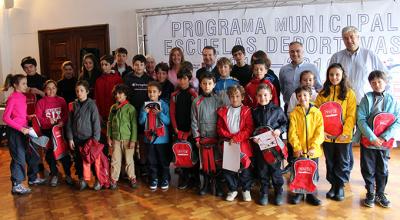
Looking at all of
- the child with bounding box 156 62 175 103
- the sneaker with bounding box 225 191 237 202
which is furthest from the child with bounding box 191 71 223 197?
the child with bounding box 156 62 175 103

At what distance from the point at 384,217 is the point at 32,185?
10.5 ft

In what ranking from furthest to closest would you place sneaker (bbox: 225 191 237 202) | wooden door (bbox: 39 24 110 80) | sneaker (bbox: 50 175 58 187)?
wooden door (bbox: 39 24 110 80) → sneaker (bbox: 50 175 58 187) → sneaker (bbox: 225 191 237 202)

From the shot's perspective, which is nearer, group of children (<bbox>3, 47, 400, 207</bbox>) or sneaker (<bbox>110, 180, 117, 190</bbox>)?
group of children (<bbox>3, 47, 400, 207</bbox>)

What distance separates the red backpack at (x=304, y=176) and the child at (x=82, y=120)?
70.2 inches

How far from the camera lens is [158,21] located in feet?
18.0

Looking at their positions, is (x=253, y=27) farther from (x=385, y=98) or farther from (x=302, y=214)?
(x=302, y=214)

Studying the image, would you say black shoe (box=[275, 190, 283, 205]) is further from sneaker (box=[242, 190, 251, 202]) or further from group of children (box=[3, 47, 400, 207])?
sneaker (box=[242, 190, 251, 202])

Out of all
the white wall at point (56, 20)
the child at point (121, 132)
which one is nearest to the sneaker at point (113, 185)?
the child at point (121, 132)

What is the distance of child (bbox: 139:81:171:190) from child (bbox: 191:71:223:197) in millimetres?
327

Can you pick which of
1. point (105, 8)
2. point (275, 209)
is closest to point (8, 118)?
point (275, 209)

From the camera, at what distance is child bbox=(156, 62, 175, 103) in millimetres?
3551

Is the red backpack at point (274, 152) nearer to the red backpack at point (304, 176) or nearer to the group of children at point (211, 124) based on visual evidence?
the group of children at point (211, 124)

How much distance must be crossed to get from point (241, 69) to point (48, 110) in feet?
6.26

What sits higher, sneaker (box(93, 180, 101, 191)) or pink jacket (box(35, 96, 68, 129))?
pink jacket (box(35, 96, 68, 129))
